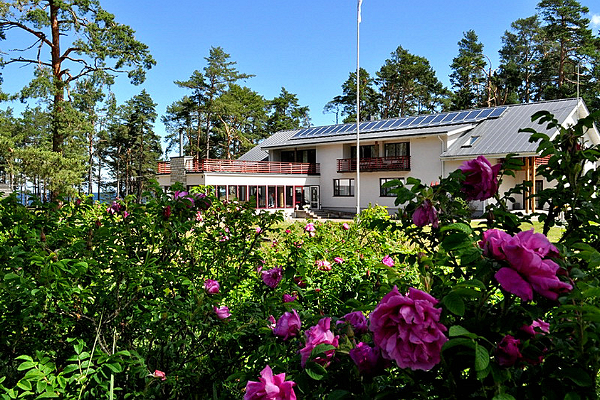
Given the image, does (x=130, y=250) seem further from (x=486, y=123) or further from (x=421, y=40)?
(x=421, y=40)

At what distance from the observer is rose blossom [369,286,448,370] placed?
1.00 meters

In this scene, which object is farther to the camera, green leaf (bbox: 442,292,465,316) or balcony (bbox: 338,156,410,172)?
balcony (bbox: 338,156,410,172)

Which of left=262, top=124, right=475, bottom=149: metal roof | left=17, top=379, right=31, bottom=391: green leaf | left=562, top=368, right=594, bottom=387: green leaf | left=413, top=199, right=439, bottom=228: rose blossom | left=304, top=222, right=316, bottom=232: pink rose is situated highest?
left=262, top=124, right=475, bottom=149: metal roof

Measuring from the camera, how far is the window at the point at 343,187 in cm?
2889

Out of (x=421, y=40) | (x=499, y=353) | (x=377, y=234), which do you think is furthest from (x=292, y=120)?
(x=499, y=353)

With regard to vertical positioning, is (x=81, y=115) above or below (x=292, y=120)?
below

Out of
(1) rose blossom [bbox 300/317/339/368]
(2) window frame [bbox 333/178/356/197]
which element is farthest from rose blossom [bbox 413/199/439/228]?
(2) window frame [bbox 333/178/356/197]

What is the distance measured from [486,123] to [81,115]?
20200 mm

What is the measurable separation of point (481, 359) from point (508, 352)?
0.58 feet

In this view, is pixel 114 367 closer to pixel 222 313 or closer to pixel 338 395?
pixel 222 313

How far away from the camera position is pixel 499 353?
109 centimetres

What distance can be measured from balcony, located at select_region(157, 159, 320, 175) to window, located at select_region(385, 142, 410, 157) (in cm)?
492

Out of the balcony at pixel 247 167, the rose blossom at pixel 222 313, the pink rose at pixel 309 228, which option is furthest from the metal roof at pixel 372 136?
the rose blossom at pixel 222 313

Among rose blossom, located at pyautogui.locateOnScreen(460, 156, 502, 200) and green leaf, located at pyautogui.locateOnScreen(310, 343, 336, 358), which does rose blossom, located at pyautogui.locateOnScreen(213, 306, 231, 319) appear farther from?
rose blossom, located at pyautogui.locateOnScreen(460, 156, 502, 200)
